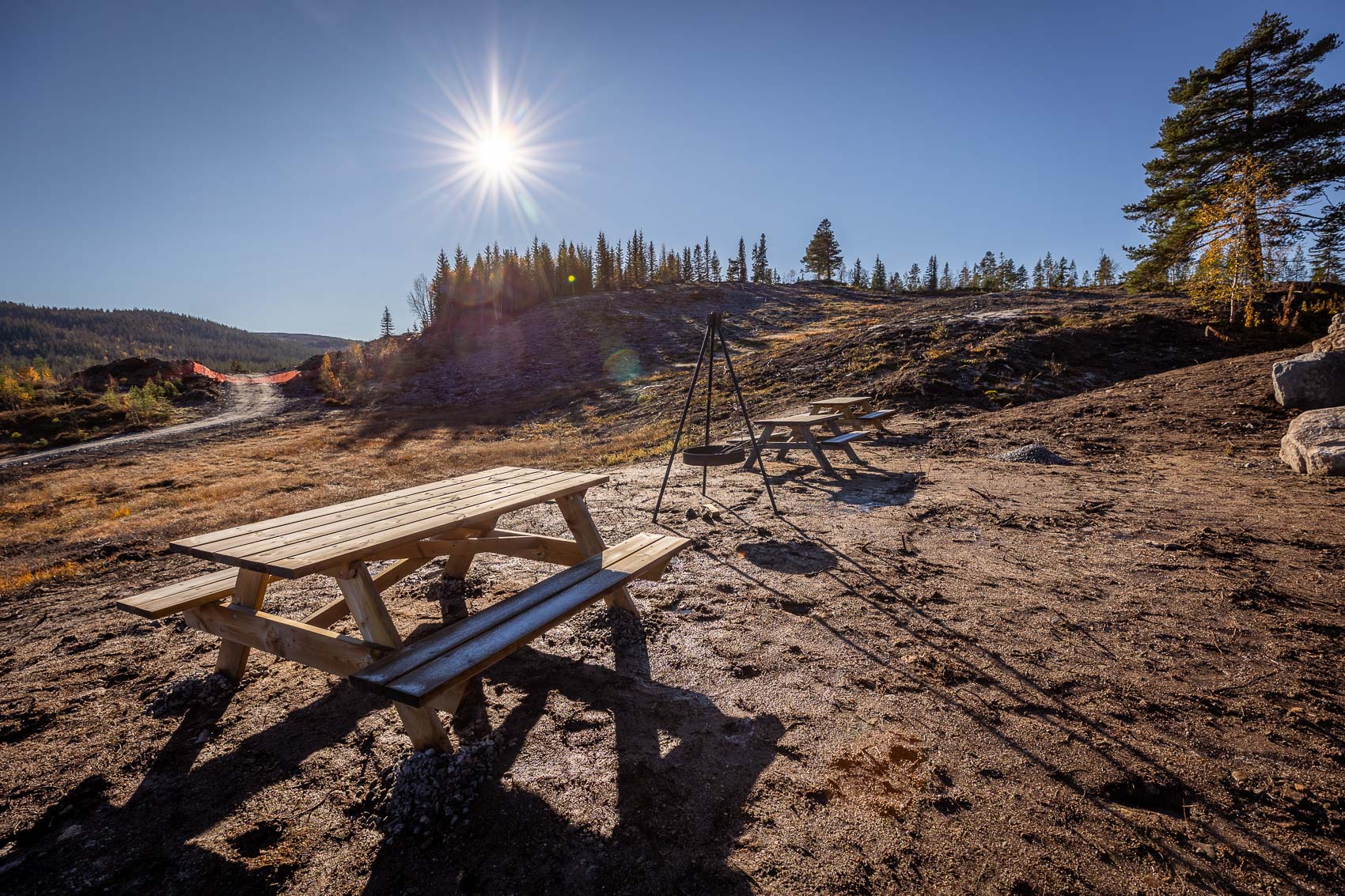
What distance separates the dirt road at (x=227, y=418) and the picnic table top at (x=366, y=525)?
24934 mm

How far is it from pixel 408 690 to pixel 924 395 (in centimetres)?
1290

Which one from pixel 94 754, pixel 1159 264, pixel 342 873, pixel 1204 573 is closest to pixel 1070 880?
pixel 342 873

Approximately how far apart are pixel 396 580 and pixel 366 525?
3.95ft

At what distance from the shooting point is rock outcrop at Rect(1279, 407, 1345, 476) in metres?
5.98

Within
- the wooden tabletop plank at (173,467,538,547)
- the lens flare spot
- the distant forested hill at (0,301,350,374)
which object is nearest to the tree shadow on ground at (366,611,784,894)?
the wooden tabletop plank at (173,467,538,547)

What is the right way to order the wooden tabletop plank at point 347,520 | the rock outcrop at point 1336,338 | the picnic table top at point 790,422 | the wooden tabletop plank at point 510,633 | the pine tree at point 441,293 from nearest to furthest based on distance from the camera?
the wooden tabletop plank at point 510,633, the wooden tabletop plank at point 347,520, the picnic table top at point 790,422, the rock outcrop at point 1336,338, the pine tree at point 441,293

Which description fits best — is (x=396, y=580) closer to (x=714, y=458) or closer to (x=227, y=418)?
(x=714, y=458)

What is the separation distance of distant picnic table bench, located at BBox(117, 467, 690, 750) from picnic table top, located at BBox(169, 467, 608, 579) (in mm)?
10

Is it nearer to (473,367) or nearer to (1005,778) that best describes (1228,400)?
(1005,778)

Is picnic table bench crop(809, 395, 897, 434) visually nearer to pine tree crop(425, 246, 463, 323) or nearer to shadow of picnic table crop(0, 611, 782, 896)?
shadow of picnic table crop(0, 611, 782, 896)

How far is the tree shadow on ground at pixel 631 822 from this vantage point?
6.39 ft

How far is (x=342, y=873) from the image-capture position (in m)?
2.02

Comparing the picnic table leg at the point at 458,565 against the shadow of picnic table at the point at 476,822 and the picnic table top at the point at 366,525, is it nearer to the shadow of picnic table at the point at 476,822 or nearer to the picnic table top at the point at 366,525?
the picnic table top at the point at 366,525

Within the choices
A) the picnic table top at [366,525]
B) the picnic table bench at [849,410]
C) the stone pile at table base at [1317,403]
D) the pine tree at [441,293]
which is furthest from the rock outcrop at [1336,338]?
the pine tree at [441,293]
